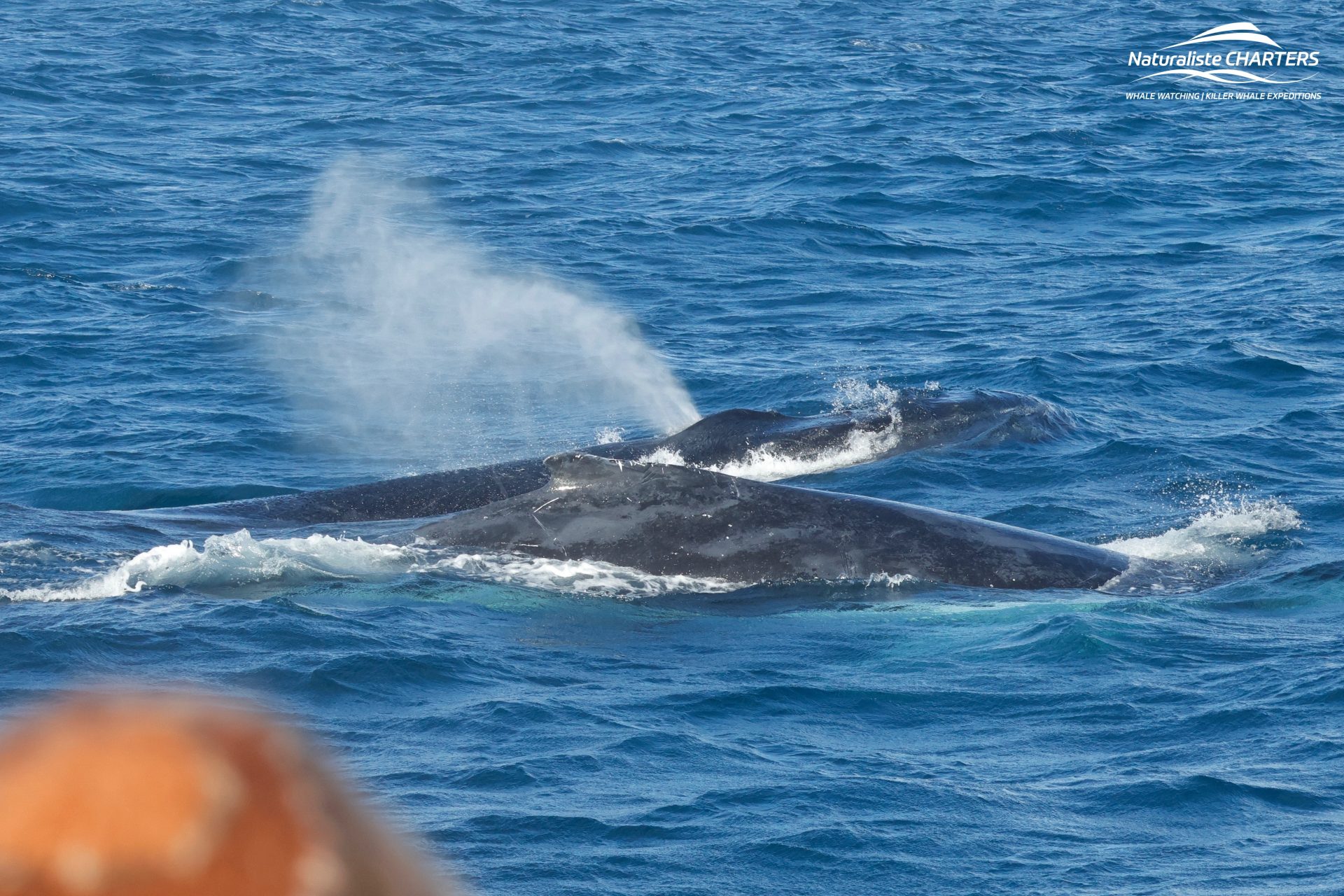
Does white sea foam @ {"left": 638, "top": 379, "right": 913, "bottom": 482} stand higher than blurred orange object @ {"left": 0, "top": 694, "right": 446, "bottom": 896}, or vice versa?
blurred orange object @ {"left": 0, "top": 694, "right": 446, "bottom": 896}

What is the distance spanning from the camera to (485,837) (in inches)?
385

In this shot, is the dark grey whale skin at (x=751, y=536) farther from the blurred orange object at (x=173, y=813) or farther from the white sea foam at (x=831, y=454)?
the blurred orange object at (x=173, y=813)

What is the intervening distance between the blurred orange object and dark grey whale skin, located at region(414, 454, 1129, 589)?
43.9 feet

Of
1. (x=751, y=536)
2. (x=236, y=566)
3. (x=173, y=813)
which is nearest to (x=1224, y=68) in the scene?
(x=751, y=536)

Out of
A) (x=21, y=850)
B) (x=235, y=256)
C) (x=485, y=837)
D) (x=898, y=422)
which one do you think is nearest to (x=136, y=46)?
(x=235, y=256)

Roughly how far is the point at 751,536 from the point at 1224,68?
137 feet

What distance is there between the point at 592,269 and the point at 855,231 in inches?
237

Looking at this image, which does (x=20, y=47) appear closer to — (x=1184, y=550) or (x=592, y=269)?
(x=592, y=269)

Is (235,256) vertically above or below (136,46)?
below

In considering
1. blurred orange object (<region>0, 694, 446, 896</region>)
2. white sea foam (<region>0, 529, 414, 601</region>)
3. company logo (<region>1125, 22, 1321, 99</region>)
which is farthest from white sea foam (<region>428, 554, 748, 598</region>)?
company logo (<region>1125, 22, 1321, 99</region>)

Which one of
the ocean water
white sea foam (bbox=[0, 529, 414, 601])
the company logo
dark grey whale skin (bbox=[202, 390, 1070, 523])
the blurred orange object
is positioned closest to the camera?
the blurred orange object

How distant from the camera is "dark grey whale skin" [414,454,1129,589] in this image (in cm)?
1461

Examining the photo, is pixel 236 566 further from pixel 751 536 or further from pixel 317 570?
pixel 751 536

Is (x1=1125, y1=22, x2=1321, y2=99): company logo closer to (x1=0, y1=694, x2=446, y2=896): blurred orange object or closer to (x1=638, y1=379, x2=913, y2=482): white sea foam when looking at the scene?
(x1=638, y1=379, x2=913, y2=482): white sea foam
